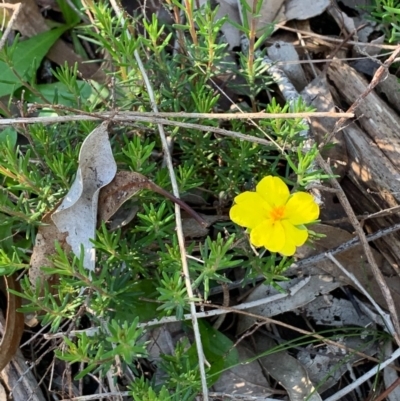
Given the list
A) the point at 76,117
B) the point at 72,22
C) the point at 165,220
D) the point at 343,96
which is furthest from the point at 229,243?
the point at 72,22

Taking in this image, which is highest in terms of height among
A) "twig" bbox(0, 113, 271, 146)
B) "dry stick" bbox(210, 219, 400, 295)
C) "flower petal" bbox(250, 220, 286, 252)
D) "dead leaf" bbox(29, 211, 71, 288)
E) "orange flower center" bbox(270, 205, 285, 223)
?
"twig" bbox(0, 113, 271, 146)

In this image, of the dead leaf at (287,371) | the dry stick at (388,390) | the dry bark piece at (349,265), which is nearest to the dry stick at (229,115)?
the dry bark piece at (349,265)

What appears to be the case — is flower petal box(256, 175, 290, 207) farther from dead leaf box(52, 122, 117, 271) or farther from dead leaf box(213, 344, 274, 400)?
dead leaf box(213, 344, 274, 400)

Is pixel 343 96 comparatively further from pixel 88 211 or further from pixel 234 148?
pixel 88 211

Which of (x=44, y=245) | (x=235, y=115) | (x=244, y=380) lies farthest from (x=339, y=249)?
(x=44, y=245)

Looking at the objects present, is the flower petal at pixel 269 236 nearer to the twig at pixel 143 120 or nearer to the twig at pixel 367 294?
the twig at pixel 143 120

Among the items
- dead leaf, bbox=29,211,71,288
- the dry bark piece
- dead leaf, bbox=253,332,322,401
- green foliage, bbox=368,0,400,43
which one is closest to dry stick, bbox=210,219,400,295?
the dry bark piece
